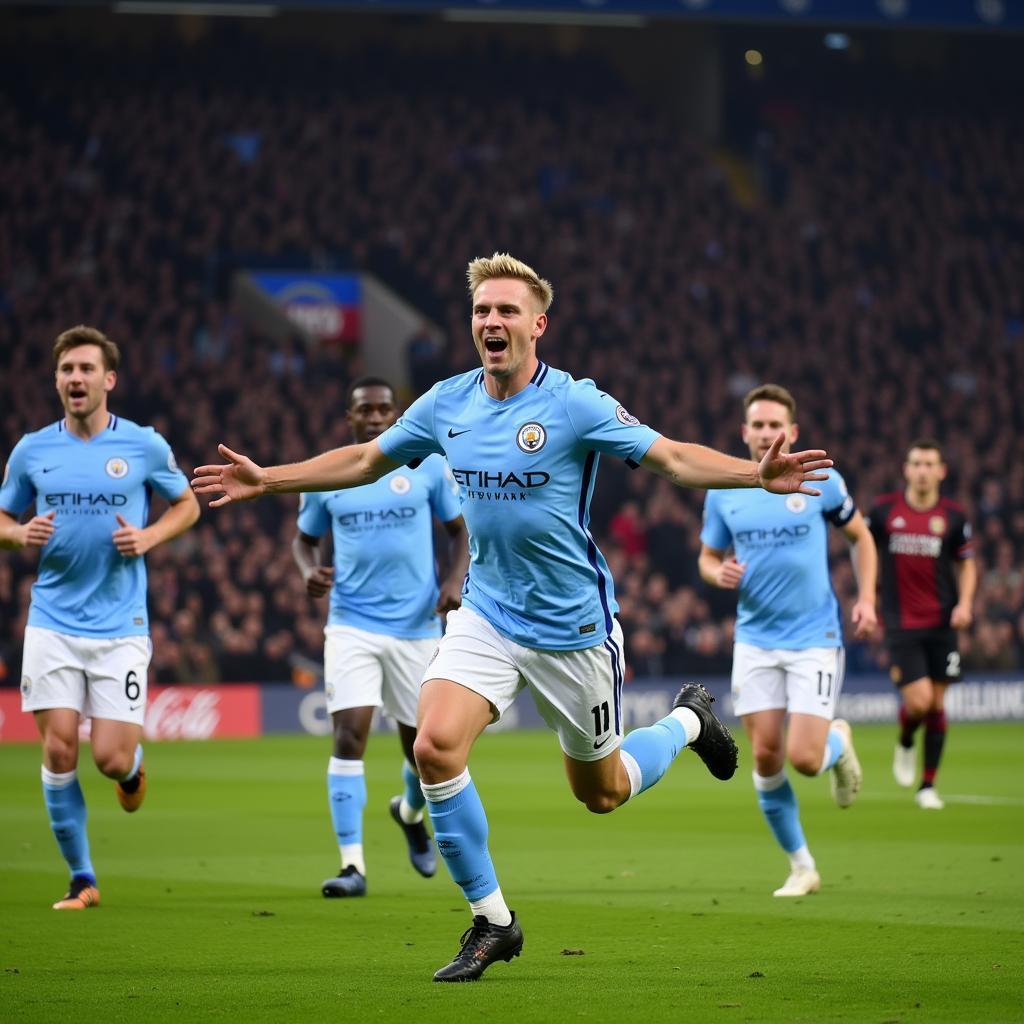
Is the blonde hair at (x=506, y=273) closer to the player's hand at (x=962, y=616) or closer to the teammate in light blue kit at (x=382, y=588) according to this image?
the teammate in light blue kit at (x=382, y=588)

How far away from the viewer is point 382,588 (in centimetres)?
1048

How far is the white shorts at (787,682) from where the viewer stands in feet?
32.3

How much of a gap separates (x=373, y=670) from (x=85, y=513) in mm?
1965

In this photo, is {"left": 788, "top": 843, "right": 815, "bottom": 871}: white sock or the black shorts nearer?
{"left": 788, "top": 843, "right": 815, "bottom": 871}: white sock

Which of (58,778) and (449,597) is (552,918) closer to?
(449,597)

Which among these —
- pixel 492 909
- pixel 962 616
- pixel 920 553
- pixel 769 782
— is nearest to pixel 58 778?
pixel 492 909

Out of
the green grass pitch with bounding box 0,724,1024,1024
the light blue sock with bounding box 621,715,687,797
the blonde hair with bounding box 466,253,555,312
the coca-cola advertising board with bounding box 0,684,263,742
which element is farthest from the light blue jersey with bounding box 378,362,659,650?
the coca-cola advertising board with bounding box 0,684,263,742

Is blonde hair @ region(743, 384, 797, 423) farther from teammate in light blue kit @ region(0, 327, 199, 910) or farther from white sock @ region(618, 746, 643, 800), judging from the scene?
teammate in light blue kit @ region(0, 327, 199, 910)

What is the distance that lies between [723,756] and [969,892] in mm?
1918

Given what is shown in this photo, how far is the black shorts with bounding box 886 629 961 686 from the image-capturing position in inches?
606

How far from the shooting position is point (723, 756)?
830cm

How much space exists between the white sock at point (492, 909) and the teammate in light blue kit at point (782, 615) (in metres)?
3.06

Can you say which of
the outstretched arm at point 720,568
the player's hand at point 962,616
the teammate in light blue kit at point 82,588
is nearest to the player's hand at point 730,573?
the outstretched arm at point 720,568

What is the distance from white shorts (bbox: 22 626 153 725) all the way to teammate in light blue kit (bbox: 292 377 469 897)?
134 cm
